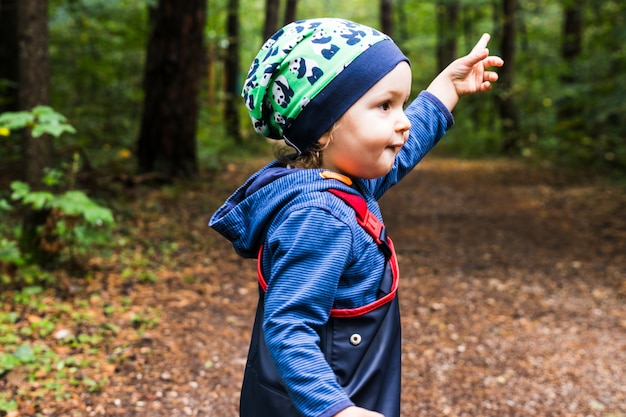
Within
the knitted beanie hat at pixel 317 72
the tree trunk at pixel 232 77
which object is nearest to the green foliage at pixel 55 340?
the knitted beanie hat at pixel 317 72

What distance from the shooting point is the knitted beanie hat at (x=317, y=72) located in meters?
1.54

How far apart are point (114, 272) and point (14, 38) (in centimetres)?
540

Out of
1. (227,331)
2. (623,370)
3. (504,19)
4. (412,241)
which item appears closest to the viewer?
(623,370)

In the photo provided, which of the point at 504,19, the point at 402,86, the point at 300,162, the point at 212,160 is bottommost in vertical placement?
the point at 212,160

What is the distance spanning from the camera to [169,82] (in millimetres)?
8961

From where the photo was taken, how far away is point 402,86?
160 centimetres

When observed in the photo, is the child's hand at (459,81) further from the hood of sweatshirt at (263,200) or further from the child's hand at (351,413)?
the child's hand at (351,413)

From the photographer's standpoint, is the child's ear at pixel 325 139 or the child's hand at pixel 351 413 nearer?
the child's hand at pixel 351 413

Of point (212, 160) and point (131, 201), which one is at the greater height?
point (131, 201)

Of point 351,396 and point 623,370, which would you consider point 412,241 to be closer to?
point 623,370

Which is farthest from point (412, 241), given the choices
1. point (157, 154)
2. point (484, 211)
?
point (157, 154)

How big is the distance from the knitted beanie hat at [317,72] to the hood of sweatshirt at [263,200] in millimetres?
110

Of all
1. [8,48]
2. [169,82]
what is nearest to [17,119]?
[169,82]

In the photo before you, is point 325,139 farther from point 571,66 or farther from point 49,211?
point 571,66
